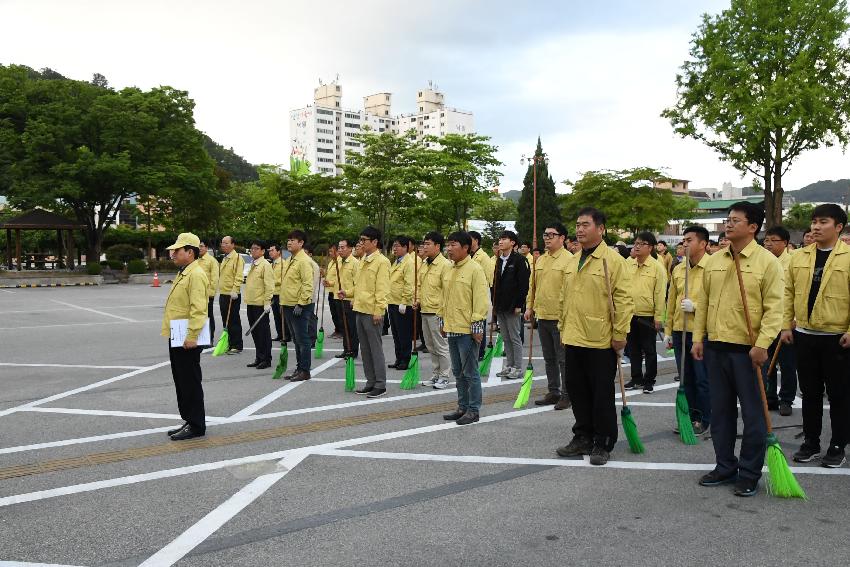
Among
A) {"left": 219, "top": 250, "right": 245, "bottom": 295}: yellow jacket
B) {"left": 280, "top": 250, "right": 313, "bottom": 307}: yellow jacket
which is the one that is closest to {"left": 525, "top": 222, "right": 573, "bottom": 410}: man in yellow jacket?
{"left": 280, "top": 250, "right": 313, "bottom": 307}: yellow jacket

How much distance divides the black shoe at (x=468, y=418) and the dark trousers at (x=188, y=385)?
98.6 inches

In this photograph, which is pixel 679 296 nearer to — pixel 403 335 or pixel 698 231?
pixel 698 231

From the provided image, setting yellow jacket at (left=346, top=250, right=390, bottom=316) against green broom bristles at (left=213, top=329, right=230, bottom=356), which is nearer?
yellow jacket at (left=346, top=250, right=390, bottom=316)

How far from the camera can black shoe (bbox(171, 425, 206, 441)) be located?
612 centimetres

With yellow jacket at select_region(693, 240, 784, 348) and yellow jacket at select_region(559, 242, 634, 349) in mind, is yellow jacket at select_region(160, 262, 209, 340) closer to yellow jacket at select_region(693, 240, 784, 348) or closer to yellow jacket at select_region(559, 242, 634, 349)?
yellow jacket at select_region(559, 242, 634, 349)

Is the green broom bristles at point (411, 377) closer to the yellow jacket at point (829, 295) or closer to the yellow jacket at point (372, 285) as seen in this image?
the yellow jacket at point (372, 285)

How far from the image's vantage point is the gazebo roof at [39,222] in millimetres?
32406

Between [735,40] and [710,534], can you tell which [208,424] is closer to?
[710,534]

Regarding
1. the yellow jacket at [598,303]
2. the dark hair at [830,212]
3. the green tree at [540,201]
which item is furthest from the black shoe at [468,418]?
the green tree at [540,201]

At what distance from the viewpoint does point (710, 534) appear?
4016 mm

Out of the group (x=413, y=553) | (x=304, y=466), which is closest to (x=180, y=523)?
(x=304, y=466)

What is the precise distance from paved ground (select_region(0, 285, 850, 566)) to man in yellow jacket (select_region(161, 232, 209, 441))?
22 centimetres

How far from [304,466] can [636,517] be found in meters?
2.59

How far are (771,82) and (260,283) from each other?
83.1ft
